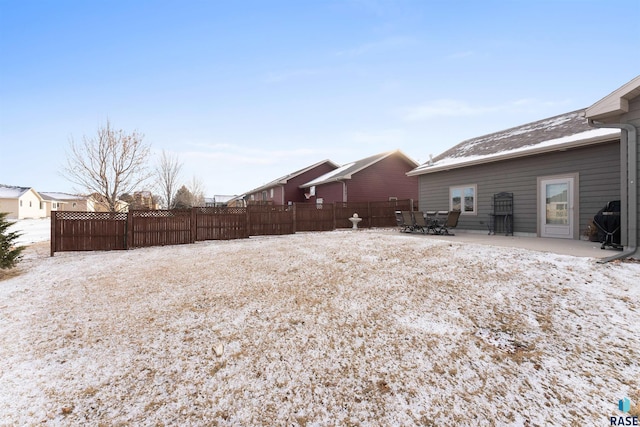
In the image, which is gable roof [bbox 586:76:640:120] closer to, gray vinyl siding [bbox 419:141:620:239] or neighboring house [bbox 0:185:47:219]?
gray vinyl siding [bbox 419:141:620:239]

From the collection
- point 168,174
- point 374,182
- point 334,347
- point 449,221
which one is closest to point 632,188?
point 449,221

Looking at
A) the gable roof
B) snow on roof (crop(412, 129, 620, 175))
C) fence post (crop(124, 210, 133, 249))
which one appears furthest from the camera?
fence post (crop(124, 210, 133, 249))

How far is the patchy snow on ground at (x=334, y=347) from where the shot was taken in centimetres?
234

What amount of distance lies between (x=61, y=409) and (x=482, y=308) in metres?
5.01

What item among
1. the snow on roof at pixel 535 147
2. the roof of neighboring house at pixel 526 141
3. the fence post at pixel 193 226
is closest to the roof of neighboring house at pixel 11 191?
the fence post at pixel 193 226

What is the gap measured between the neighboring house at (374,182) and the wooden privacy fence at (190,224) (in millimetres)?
2775

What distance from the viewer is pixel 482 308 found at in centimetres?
388

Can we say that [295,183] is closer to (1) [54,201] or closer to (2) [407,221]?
(2) [407,221]

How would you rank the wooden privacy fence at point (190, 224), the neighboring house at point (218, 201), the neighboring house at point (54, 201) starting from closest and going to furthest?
the wooden privacy fence at point (190, 224), the neighboring house at point (218, 201), the neighboring house at point (54, 201)

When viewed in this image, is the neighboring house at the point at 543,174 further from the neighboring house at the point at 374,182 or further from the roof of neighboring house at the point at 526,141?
the neighboring house at the point at 374,182

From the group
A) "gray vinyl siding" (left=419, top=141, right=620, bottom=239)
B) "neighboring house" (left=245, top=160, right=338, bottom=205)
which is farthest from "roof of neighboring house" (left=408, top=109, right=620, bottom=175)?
"neighboring house" (left=245, top=160, right=338, bottom=205)

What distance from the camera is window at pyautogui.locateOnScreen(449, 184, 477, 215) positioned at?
38.1 feet

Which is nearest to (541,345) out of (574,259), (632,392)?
(632,392)

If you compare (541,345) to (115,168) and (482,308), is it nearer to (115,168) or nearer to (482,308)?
(482,308)
